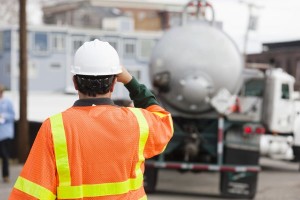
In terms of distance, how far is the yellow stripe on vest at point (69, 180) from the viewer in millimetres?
3254

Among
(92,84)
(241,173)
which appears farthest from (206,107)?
(92,84)

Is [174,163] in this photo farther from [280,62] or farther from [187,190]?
[280,62]

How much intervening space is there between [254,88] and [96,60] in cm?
1213

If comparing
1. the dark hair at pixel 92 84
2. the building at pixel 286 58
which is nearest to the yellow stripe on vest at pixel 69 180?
the dark hair at pixel 92 84

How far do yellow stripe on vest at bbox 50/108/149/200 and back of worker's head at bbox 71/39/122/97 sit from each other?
187 mm

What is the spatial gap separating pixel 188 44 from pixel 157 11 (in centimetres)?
7483

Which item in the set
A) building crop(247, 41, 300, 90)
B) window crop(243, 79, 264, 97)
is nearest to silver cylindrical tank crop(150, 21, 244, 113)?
window crop(243, 79, 264, 97)

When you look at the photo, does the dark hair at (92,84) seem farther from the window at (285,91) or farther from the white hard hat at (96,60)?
the window at (285,91)

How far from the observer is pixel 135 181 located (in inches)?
139

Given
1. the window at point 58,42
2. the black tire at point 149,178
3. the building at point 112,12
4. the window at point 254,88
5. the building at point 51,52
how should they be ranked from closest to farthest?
the black tire at point 149,178, the window at point 254,88, the building at point 51,52, the window at point 58,42, the building at point 112,12

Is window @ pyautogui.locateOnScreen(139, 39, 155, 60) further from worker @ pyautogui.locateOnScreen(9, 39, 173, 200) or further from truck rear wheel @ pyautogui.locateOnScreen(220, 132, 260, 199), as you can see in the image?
worker @ pyautogui.locateOnScreen(9, 39, 173, 200)

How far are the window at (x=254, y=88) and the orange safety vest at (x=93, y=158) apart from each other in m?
11.5

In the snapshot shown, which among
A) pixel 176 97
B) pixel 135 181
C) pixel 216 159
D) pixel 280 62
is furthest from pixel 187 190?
pixel 280 62

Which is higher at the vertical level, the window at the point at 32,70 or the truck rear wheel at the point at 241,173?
the truck rear wheel at the point at 241,173
